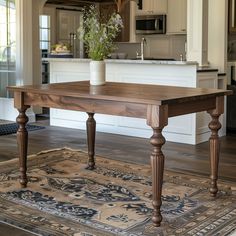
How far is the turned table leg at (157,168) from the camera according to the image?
9.11 ft

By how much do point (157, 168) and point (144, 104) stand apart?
15.3 inches

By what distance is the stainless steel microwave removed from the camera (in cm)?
912

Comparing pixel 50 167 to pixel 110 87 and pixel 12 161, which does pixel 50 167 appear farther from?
pixel 110 87

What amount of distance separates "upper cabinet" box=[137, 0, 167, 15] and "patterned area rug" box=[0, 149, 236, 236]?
5.41 metres

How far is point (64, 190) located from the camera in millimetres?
3635

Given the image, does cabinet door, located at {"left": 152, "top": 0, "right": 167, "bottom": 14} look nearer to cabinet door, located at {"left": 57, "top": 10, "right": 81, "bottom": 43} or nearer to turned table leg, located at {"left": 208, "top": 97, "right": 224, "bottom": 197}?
cabinet door, located at {"left": 57, "top": 10, "right": 81, "bottom": 43}

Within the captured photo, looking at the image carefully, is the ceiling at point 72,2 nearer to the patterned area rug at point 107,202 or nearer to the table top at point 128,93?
the patterned area rug at point 107,202

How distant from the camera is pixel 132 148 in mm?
5316

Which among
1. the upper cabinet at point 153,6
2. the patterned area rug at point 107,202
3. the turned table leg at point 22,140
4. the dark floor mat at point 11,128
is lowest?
the patterned area rug at point 107,202

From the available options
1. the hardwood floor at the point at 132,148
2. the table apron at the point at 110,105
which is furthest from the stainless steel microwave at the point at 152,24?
the table apron at the point at 110,105

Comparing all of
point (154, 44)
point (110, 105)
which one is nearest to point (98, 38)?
point (110, 105)

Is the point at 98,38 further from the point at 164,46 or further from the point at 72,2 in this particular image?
the point at 72,2

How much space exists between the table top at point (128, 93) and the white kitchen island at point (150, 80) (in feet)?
6.71

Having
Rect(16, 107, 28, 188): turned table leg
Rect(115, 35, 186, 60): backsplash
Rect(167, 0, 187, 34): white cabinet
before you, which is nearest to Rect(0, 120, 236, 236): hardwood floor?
Rect(16, 107, 28, 188): turned table leg
